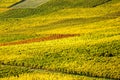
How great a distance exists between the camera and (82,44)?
41.2 metres

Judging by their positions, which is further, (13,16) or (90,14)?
(13,16)

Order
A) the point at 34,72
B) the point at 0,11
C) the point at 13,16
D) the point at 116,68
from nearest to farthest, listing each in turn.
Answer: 1. the point at 116,68
2. the point at 34,72
3. the point at 13,16
4. the point at 0,11

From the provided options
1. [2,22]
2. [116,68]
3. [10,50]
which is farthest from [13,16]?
[116,68]

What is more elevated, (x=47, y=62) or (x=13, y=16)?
(x=47, y=62)

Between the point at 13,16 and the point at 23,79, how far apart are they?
2839 inches

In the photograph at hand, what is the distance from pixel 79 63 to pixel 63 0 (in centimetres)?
8089

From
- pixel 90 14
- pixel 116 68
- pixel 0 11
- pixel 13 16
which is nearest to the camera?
pixel 116 68

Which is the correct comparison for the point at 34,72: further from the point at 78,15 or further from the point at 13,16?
the point at 13,16

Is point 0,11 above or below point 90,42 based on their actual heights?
below

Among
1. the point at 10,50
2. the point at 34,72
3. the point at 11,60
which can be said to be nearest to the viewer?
the point at 34,72

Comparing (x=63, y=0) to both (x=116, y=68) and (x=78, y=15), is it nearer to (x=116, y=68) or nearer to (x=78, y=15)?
(x=78, y=15)

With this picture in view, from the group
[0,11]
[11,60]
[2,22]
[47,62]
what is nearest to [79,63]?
[47,62]

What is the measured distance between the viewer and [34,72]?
3406cm

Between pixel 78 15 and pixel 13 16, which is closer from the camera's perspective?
pixel 78 15
